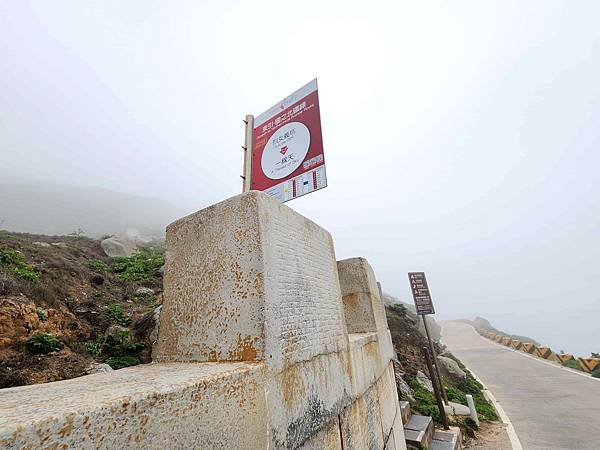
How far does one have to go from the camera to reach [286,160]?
334 cm

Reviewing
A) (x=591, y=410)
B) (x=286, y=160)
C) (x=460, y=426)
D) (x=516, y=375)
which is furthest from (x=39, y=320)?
(x=516, y=375)

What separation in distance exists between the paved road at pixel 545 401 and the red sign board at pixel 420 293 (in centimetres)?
335

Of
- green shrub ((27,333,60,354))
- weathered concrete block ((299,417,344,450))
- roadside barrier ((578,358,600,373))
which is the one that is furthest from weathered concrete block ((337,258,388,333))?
roadside barrier ((578,358,600,373))

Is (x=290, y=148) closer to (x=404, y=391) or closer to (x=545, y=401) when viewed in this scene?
(x=404, y=391)

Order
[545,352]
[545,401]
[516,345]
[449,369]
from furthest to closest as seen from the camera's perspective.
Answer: [516,345]
[545,352]
[449,369]
[545,401]

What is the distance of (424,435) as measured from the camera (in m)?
5.02

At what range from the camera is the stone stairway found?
4.76 meters

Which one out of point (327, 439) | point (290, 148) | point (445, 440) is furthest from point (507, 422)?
point (290, 148)

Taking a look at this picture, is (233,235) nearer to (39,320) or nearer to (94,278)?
(39,320)

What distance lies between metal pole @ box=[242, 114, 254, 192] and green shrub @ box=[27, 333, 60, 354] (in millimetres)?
4624

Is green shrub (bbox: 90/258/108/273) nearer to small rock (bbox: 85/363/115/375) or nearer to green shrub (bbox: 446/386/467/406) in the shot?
small rock (bbox: 85/363/115/375)

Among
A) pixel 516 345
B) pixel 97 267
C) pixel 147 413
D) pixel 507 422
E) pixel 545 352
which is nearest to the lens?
pixel 147 413

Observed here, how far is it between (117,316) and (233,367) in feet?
23.5

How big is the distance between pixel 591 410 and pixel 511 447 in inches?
159
